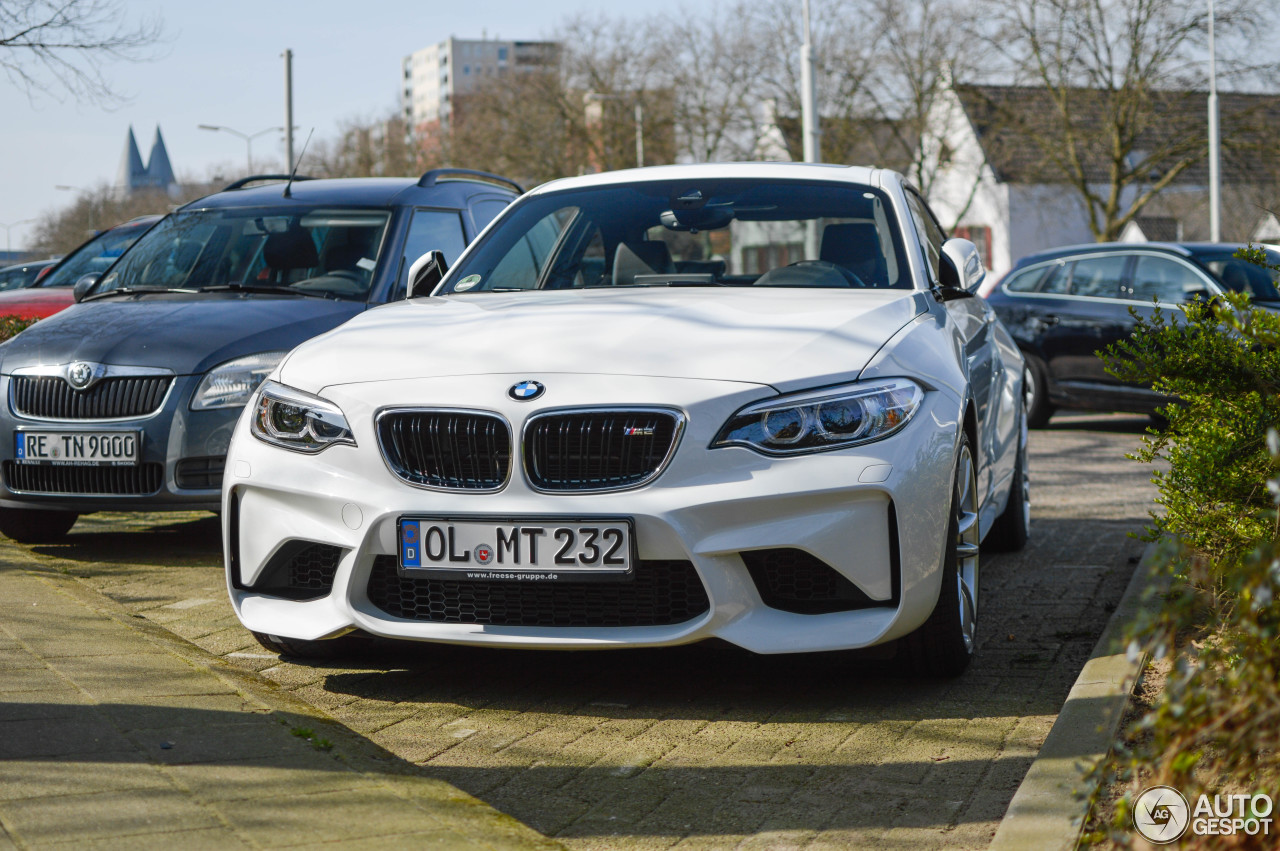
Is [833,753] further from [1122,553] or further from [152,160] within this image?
[152,160]

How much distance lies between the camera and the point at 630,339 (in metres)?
4.14

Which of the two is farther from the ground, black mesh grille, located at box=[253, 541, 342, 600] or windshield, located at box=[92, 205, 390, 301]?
windshield, located at box=[92, 205, 390, 301]

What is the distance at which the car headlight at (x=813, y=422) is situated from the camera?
384 centimetres

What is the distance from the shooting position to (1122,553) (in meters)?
6.78

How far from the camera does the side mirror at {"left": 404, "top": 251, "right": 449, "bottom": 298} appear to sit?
5809 mm

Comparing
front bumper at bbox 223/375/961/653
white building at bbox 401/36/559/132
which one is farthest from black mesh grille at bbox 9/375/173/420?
white building at bbox 401/36/559/132

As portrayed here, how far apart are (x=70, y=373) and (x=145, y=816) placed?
375 cm

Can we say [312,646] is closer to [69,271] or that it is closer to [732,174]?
[732,174]

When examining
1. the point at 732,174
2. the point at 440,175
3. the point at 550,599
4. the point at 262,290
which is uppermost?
the point at 440,175

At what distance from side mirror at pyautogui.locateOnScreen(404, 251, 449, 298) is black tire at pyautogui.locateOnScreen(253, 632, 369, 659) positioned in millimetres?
1640

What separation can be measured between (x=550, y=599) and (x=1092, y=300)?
9.96 metres

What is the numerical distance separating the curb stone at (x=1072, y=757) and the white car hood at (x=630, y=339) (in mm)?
1083

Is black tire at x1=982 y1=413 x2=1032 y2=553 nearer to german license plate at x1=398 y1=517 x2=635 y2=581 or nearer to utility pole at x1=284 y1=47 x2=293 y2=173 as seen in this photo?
german license plate at x1=398 y1=517 x2=635 y2=581

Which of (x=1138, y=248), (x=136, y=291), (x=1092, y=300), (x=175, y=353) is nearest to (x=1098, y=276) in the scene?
(x=1092, y=300)
